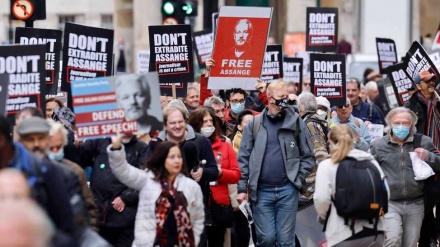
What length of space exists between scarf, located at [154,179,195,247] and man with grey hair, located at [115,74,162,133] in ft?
1.78

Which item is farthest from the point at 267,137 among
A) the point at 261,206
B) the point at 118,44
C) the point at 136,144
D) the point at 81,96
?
the point at 118,44

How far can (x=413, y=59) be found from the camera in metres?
15.5

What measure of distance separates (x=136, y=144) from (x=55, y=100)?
2.01m

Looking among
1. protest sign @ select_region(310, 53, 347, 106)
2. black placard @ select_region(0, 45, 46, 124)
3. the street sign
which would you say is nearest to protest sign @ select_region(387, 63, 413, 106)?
protest sign @ select_region(310, 53, 347, 106)

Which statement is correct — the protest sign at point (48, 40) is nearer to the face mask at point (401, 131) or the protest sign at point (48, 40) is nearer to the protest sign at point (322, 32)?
the face mask at point (401, 131)

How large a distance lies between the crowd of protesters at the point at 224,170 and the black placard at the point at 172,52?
1.06ft

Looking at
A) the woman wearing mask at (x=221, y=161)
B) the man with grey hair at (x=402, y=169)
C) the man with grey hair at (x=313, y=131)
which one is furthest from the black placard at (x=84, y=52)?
the man with grey hair at (x=402, y=169)

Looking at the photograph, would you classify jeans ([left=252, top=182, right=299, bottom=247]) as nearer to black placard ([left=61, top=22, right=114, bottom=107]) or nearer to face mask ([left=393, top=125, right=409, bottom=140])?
face mask ([left=393, top=125, right=409, bottom=140])

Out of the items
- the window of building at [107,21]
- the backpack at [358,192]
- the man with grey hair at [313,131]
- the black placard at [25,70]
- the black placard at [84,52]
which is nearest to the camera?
the backpack at [358,192]

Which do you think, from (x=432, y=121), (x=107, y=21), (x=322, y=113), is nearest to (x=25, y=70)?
(x=322, y=113)

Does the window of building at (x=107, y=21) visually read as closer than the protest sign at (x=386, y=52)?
No

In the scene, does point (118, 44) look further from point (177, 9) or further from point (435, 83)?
point (435, 83)

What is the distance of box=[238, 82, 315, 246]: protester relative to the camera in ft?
40.2

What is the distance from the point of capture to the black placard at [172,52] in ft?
47.9
